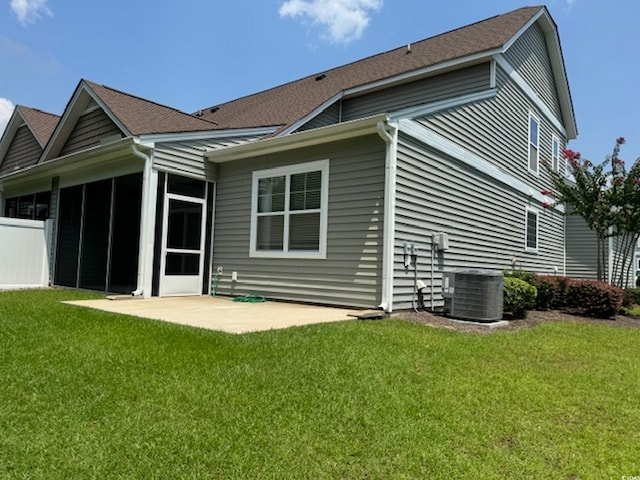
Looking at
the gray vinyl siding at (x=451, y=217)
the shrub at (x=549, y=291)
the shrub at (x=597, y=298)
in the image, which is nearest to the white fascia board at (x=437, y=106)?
the gray vinyl siding at (x=451, y=217)

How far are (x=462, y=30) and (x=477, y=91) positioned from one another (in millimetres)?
3689

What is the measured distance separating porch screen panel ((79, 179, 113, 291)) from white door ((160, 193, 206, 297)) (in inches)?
108

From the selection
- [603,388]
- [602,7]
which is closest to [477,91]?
[602,7]

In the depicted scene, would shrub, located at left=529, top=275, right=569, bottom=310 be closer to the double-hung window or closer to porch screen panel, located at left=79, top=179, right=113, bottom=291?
the double-hung window

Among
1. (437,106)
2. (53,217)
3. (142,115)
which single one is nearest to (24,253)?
(53,217)

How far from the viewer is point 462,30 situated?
13203mm

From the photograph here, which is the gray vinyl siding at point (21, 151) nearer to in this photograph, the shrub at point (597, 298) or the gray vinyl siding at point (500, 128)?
the gray vinyl siding at point (500, 128)

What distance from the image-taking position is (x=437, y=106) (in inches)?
331

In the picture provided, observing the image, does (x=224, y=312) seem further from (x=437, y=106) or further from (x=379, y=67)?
(x=379, y=67)

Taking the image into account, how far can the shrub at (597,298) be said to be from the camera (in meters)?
8.89

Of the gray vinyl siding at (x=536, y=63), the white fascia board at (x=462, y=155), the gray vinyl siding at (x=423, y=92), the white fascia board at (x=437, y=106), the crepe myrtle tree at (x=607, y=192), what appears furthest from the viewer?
the gray vinyl siding at (x=536, y=63)

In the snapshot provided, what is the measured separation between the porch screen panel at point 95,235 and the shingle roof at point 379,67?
3.73 m

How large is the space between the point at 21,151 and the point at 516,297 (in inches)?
698

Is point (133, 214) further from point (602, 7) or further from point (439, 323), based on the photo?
point (602, 7)
